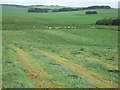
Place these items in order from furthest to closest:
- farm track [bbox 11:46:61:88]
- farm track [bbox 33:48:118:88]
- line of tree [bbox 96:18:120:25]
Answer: line of tree [bbox 96:18:120:25], farm track [bbox 33:48:118:88], farm track [bbox 11:46:61:88]

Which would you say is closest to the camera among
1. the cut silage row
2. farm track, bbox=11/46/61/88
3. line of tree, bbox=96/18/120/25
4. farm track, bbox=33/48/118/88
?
farm track, bbox=11/46/61/88

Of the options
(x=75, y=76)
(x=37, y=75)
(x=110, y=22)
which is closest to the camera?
(x=75, y=76)

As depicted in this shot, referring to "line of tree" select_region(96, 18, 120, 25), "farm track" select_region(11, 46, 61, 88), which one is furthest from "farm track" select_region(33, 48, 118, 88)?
"line of tree" select_region(96, 18, 120, 25)

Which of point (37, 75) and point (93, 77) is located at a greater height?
point (37, 75)

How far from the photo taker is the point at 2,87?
1233 cm

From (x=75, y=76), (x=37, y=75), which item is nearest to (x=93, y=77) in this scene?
(x=75, y=76)

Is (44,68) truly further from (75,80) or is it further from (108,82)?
(108,82)

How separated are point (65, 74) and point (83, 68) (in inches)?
99.6

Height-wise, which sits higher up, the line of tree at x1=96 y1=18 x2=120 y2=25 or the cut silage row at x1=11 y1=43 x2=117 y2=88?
the line of tree at x1=96 y1=18 x2=120 y2=25

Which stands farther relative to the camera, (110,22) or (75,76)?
(110,22)

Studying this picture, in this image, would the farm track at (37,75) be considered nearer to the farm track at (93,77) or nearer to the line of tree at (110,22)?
the farm track at (93,77)

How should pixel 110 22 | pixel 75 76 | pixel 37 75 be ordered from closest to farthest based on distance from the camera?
pixel 75 76 < pixel 37 75 < pixel 110 22

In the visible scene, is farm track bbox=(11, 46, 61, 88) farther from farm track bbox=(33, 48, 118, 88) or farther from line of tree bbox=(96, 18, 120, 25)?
line of tree bbox=(96, 18, 120, 25)

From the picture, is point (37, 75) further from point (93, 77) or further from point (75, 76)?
point (93, 77)
